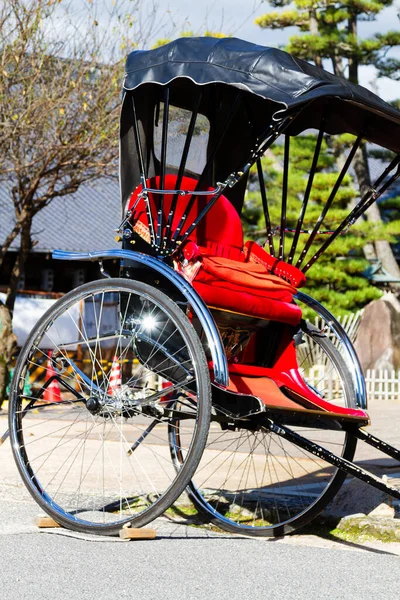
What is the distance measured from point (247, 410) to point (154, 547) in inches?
29.1

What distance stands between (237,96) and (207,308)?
3.84ft

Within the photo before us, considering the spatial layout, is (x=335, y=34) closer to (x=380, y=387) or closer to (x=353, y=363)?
(x=380, y=387)

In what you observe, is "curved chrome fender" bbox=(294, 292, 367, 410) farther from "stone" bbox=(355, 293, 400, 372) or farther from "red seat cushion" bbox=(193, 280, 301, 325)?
"stone" bbox=(355, 293, 400, 372)

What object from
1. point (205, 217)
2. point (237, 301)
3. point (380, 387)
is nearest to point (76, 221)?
point (380, 387)

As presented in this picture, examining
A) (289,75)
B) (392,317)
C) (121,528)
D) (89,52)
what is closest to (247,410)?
(121,528)

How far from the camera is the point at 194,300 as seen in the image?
416cm

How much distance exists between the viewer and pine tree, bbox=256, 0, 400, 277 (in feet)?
71.3

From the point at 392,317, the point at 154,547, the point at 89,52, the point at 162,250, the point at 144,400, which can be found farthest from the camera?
the point at 392,317

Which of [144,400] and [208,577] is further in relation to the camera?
[144,400]

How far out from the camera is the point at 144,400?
14.0 ft

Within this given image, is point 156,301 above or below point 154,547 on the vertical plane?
above

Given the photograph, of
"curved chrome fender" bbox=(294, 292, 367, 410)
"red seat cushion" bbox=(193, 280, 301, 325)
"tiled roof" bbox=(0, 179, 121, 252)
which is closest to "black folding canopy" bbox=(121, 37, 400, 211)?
"red seat cushion" bbox=(193, 280, 301, 325)

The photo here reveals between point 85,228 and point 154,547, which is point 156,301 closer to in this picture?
point 154,547

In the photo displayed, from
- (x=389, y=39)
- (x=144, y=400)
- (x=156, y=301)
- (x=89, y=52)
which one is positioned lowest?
(x=144, y=400)
